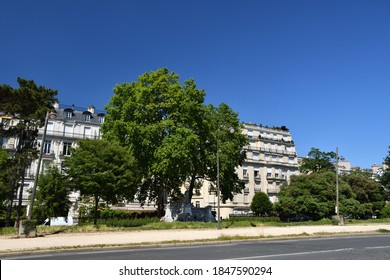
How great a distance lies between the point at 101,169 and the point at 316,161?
5048 cm

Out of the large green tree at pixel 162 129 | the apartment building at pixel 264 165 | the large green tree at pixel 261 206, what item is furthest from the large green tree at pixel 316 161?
the large green tree at pixel 162 129

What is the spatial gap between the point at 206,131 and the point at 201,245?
74.0 ft

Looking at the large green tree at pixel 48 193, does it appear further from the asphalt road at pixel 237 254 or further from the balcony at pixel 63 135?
the asphalt road at pixel 237 254

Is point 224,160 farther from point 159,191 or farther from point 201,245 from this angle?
point 201,245

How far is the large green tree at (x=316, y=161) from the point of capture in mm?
69375

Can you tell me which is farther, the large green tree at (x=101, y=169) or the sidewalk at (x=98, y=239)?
the large green tree at (x=101, y=169)

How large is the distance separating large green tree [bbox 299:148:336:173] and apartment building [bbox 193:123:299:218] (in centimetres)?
444

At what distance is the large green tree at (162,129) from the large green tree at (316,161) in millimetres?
33605

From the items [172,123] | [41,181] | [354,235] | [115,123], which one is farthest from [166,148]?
[354,235]

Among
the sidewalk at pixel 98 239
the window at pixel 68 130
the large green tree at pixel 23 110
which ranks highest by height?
the window at pixel 68 130

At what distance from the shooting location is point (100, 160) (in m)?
29.3

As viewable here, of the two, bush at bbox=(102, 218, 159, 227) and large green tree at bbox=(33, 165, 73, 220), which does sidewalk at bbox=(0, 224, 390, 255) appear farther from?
large green tree at bbox=(33, 165, 73, 220)

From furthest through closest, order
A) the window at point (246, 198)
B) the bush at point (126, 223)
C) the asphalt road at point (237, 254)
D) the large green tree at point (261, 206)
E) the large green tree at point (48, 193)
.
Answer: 1. the window at point (246, 198)
2. the large green tree at point (261, 206)
3. the large green tree at point (48, 193)
4. the bush at point (126, 223)
5. the asphalt road at point (237, 254)

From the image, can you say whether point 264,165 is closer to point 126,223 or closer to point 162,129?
point 162,129
